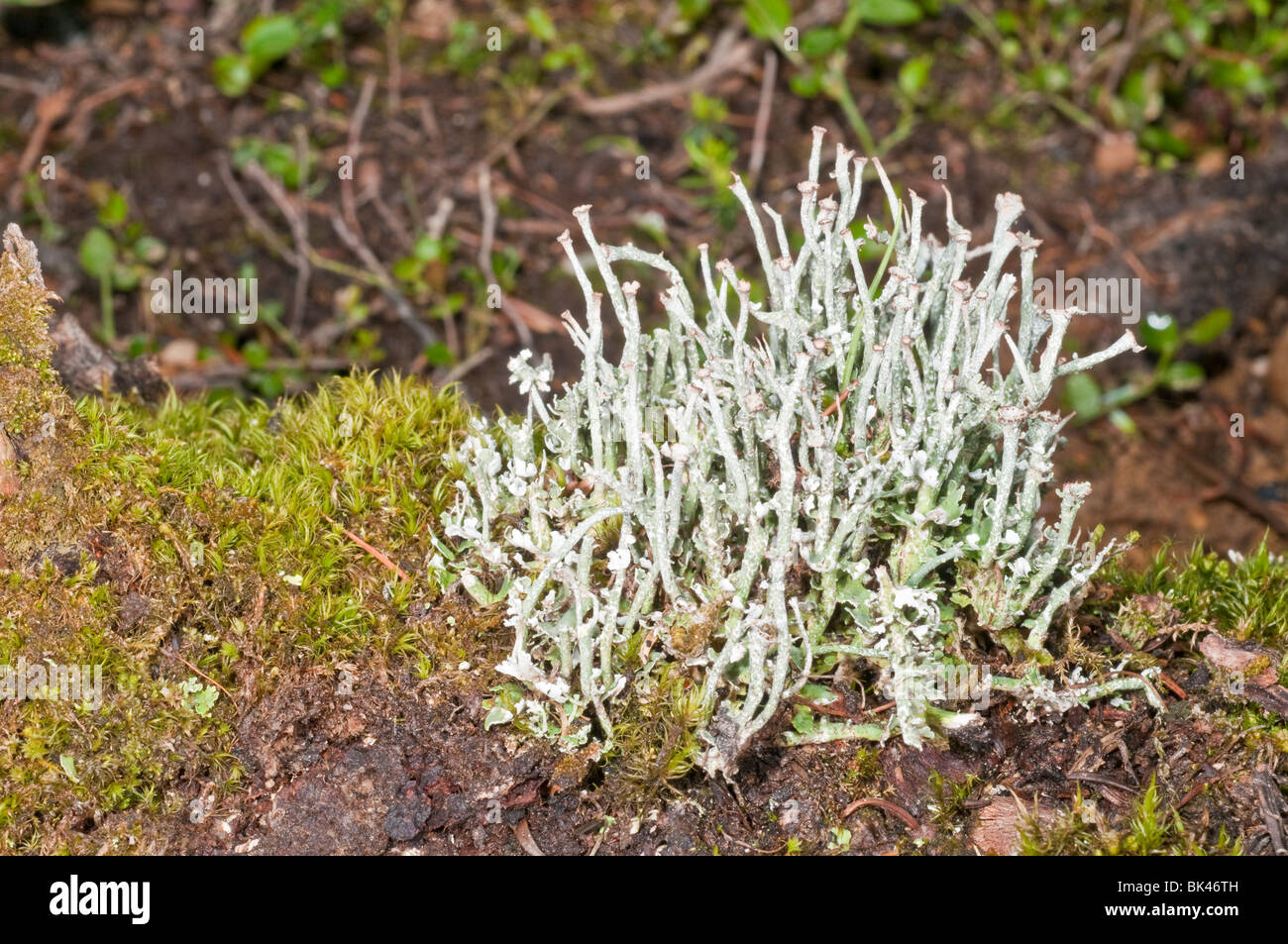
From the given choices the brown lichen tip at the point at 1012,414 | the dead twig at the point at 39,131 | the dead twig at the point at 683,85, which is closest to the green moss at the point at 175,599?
the brown lichen tip at the point at 1012,414

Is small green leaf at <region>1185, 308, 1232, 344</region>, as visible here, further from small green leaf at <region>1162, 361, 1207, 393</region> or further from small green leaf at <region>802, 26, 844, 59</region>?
small green leaf at <region>802, 26, 844, 59</region>

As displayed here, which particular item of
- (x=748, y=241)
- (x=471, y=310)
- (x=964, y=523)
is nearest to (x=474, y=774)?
(x=964, y=523)

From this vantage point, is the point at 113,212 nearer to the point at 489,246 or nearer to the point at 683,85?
the point at 489,246

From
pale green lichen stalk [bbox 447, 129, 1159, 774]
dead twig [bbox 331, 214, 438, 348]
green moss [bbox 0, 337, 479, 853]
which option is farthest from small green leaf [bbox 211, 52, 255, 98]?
pale green lichen stalk [bbox 447, 129, 1159, 774]

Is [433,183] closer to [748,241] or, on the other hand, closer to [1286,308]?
[748,241]

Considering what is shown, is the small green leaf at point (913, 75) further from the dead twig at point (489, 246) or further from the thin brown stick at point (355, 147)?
the thin brown stick at point (355, 147)
